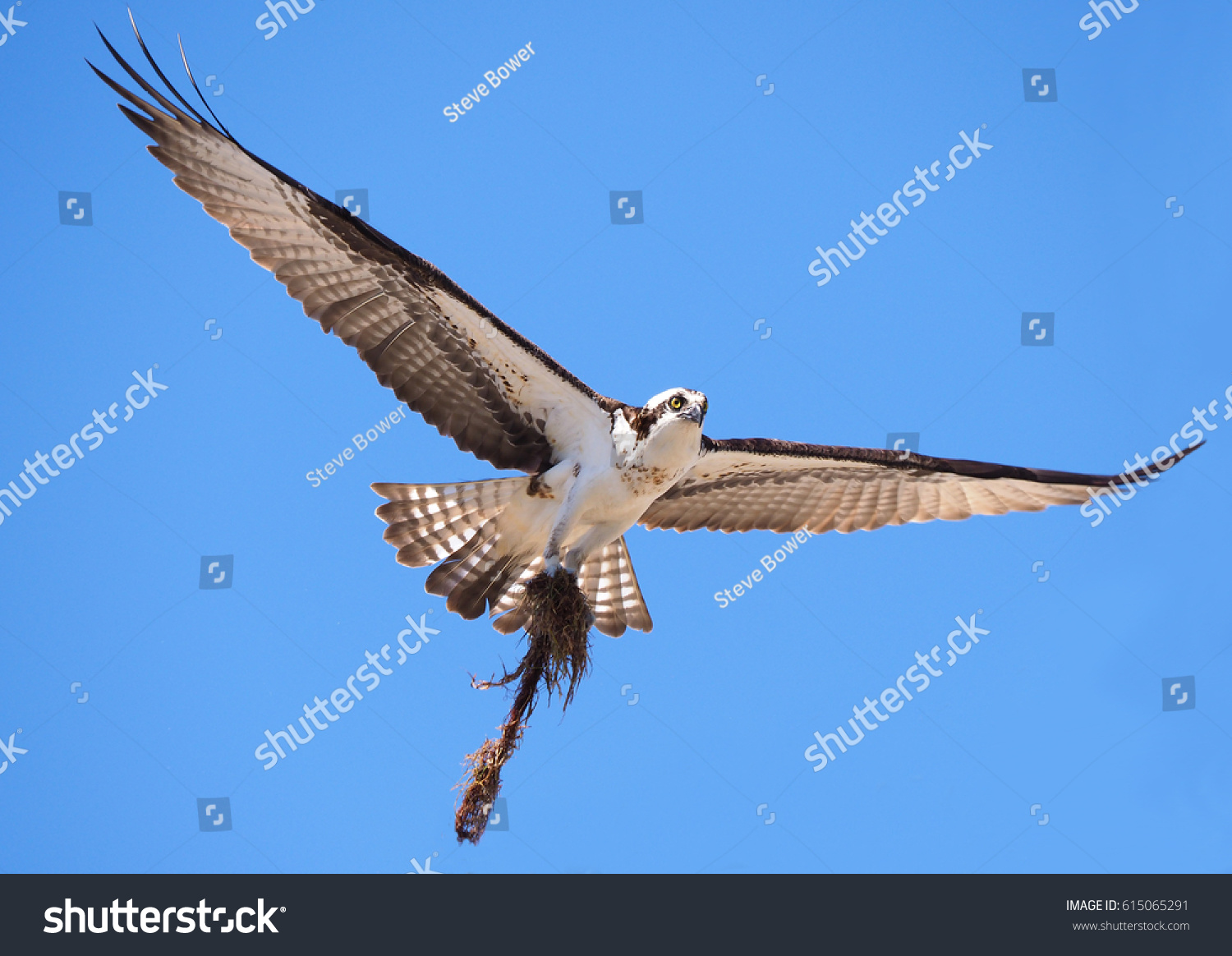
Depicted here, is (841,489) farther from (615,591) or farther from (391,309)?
(391,309)

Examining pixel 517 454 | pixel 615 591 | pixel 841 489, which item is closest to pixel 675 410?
pixel 517 454

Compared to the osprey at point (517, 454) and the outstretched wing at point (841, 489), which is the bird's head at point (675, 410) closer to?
the osprey at point (517, 454)

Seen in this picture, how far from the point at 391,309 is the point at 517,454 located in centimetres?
147

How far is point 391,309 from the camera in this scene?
8.54 m

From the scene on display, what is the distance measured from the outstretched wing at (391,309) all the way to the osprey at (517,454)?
0.5 inches

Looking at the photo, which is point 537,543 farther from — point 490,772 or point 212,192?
point 212,192

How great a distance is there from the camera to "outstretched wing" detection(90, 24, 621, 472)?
26.2ft

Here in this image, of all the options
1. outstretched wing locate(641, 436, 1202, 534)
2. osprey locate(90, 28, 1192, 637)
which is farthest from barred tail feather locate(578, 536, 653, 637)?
outstretched wing locate(641, 436, 1202, 534)

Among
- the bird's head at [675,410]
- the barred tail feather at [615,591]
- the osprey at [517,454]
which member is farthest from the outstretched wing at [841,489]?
the bird's head at [675,410]

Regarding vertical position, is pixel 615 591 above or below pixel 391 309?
below

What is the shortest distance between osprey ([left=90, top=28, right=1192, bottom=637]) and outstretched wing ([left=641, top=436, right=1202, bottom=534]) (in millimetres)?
15

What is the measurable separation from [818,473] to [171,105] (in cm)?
569

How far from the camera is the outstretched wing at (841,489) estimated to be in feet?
31.4

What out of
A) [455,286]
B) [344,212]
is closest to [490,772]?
[455,286]
